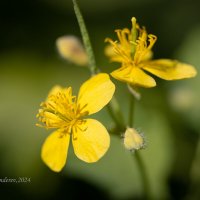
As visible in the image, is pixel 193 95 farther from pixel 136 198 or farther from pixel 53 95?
pixel 53 95

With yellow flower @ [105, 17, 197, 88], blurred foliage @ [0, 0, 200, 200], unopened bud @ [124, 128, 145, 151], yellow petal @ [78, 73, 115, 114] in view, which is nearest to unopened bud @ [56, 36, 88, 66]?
yellow flower @ [105, 17, 197, 88]

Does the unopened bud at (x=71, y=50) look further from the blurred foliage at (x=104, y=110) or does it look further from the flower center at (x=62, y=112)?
the blurred foliage at (x=104, y=110)

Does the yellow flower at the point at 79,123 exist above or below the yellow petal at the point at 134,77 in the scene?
below

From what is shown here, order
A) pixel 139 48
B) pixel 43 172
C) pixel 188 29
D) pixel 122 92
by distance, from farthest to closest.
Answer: pixel 188 29
pixel 122 92
pixel 43 172
pixel 139 48

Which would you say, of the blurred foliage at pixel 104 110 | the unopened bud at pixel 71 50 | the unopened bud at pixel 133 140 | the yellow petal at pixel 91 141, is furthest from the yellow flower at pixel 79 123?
the blurred foliage at pixel 104 110

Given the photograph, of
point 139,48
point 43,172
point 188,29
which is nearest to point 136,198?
→ point 43,172
